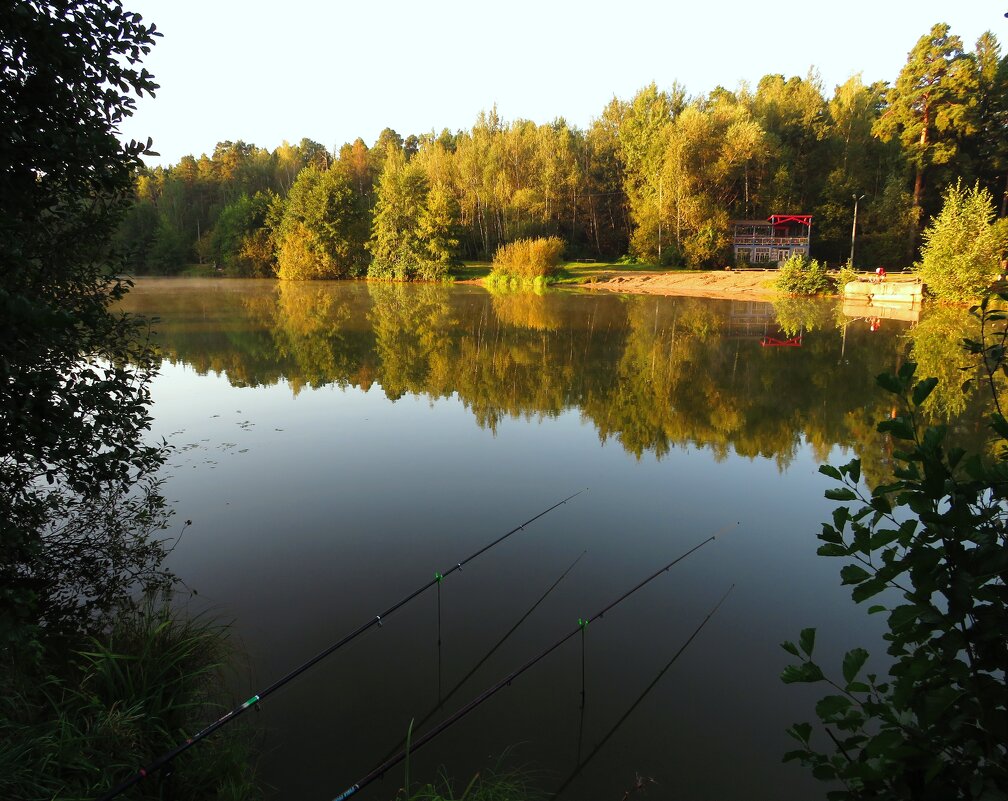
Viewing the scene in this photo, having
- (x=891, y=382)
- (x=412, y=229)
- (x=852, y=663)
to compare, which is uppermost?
(x=412, y=229)

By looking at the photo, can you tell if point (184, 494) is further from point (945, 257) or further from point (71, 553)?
point (945, 257)

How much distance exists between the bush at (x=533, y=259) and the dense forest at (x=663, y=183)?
26.6 feet

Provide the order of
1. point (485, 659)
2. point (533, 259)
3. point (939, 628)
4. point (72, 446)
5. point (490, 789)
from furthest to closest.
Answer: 1. point (533, 259)
2. point (72, 446)
3. point (485, 659)
4. point (490, 789)
5. point (939, 628)

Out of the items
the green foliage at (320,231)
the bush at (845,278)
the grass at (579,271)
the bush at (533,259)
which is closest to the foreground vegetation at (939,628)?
the bush at (845,278)

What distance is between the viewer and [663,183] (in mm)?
52188

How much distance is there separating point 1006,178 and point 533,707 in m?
61.7

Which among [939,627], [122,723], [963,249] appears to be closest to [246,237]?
[963,249]

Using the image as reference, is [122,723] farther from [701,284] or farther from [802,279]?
[701,284]

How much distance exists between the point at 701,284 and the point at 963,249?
59.4ft

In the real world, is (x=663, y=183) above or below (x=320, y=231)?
above

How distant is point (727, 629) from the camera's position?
5.73 m

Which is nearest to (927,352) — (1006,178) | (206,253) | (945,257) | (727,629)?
(945,257)

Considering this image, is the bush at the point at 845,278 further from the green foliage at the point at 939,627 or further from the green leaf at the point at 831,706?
the green leaf at the point at 831,706

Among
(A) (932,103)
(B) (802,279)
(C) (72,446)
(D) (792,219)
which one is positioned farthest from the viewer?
(D) (792,219)
